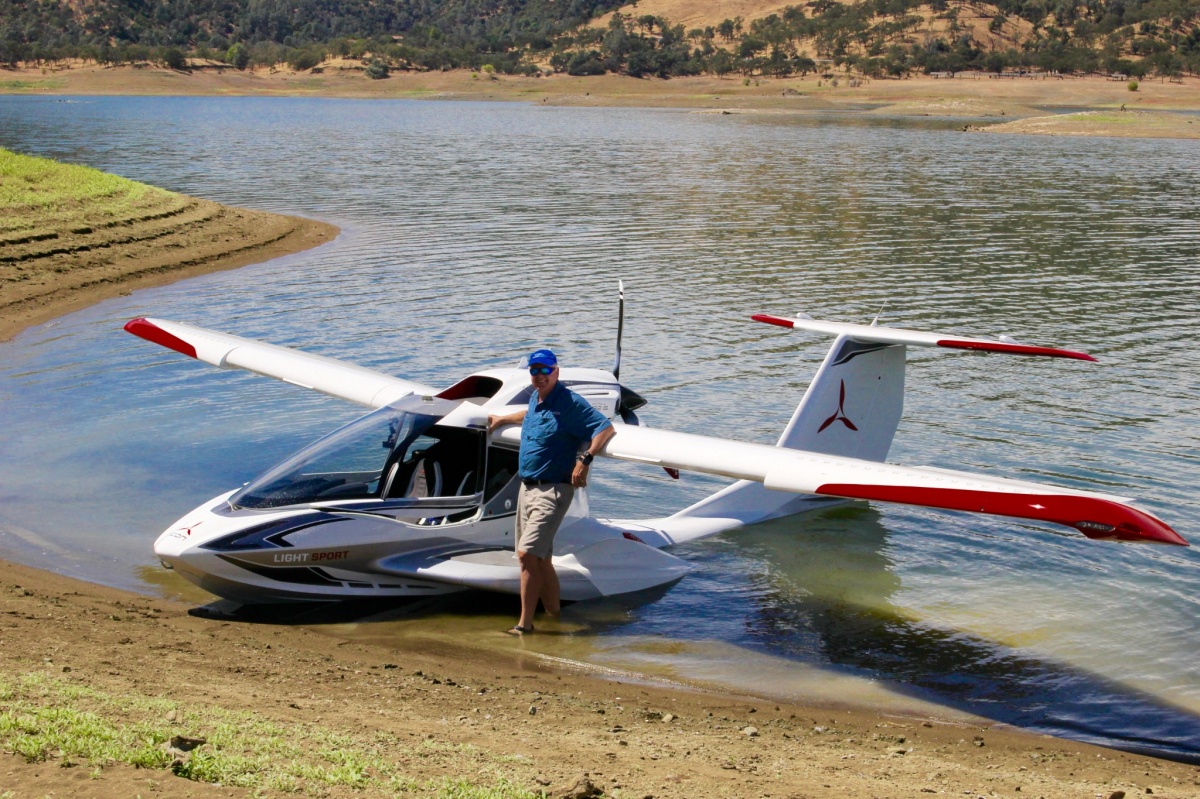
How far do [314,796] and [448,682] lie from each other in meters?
3.22

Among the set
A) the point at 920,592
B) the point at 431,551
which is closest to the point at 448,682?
the point at 431,551

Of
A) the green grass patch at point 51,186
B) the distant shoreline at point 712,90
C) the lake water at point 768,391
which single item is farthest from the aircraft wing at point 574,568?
the distant shoreline at point 712,90

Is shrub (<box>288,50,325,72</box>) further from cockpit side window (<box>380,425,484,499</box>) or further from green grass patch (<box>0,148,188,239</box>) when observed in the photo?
cockpit side window (<box>380,425,484,499</box>)

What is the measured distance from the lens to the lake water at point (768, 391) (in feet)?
34.9

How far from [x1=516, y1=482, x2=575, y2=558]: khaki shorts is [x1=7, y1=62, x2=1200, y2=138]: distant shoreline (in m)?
88.7

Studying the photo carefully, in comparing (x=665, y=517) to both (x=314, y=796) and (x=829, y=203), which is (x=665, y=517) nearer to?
(x=314, y=796)

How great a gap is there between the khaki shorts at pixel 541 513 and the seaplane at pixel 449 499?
497 millimetres

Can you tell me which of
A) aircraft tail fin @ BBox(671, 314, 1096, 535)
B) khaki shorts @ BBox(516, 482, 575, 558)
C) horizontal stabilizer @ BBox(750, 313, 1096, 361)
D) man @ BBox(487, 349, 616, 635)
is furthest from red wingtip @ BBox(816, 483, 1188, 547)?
aircraft tail fin @ BBox(671, 314, 1096, 535)

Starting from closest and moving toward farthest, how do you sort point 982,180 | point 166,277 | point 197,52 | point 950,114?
point 166,277 → point 982,180 → point 950,114 → point 197,52

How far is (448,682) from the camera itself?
29.9 ft

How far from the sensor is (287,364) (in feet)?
42.9

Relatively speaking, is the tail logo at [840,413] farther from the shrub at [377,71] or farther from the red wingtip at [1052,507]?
the shrub at [377,71]

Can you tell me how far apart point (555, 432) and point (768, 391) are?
9248mm

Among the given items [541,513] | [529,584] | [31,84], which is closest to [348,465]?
[541,513]
